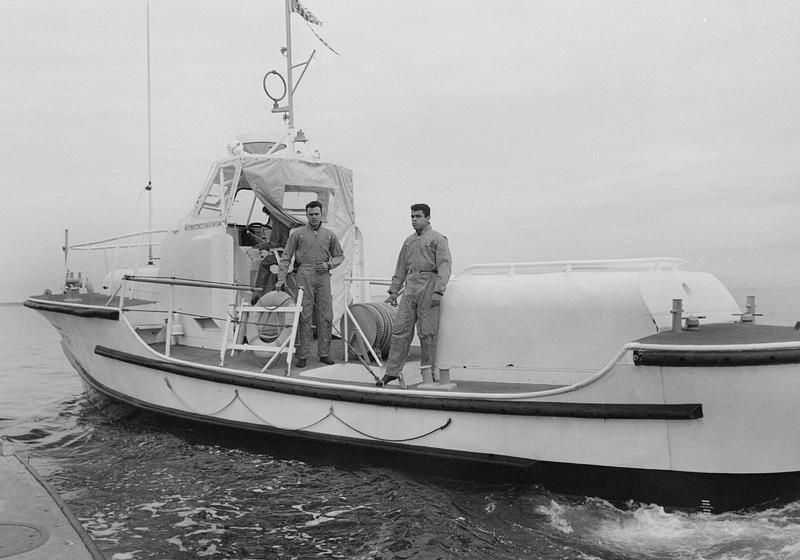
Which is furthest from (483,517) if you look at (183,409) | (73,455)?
(73,455)

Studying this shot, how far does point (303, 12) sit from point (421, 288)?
18.3 ft

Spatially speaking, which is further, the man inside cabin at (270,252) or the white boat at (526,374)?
the man inside cabin at (270,252)

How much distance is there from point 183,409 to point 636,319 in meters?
5.09

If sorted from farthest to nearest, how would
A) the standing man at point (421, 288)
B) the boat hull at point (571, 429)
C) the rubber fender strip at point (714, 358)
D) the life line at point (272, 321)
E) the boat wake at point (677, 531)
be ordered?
the life line at point (272, 321) < the standing man at point (421, 288) < the boat hull at point (571, 429) < the rubber fender strip at point (714, 358) < the boat wake at point (677, 531)

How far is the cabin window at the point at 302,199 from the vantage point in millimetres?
8852

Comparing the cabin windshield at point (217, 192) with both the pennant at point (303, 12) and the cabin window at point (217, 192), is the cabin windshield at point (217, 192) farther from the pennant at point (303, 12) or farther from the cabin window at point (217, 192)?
the pennant at point (303, 12)

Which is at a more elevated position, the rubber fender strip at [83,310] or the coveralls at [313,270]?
the coveralls at [313,270]

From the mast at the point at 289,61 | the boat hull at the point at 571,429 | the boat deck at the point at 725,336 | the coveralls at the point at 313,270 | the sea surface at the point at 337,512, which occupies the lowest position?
the sea surface at the point at 337,512

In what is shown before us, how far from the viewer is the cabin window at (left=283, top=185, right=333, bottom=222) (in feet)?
29.0

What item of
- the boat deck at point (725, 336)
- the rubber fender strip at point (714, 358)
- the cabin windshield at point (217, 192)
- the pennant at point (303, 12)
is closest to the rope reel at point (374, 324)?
the cabin windshield at point (217, 192)

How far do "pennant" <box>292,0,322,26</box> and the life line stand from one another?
462 cm

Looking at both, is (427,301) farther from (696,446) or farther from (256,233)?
(256,233)

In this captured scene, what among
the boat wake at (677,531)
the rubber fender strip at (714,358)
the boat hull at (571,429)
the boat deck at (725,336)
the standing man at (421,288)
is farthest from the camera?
the standing man at (421,288)

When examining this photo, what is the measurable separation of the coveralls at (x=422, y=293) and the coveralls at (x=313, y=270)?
52.4 inches
